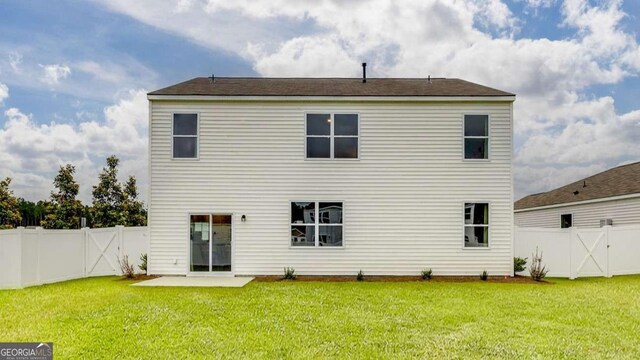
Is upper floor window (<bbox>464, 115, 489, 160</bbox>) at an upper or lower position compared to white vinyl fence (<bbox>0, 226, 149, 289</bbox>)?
upper

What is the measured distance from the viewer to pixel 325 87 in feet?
48.6

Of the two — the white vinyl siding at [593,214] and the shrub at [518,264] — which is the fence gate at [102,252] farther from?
the white vinyl siding at [593,214]

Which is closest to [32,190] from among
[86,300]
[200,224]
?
[200,224]

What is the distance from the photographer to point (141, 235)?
48.8 ft

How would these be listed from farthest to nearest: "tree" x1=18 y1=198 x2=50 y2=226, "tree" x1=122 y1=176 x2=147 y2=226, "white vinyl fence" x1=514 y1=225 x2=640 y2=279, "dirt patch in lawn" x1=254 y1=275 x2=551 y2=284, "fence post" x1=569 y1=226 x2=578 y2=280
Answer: "tree" x1=18 y1=198 x2=50 y2=226, "tree" x1=122 y1=176 x2=147 y2=226, "white vinyl fence" x1=514 y1=225 x2=640 y2=279, "fence post" x1=569 y1=226 x2=578 y2=280, "dirt patch in lawn" x1=254 y1=275 x2=551 y2=284

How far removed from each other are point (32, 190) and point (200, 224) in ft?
61.2

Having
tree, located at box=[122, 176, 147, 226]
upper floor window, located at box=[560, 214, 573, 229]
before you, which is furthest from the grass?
tree, located at box=[122, 176, 147, 226]

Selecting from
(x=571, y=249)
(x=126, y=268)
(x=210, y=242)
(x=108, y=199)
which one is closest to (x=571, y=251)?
(x=571, y=249)

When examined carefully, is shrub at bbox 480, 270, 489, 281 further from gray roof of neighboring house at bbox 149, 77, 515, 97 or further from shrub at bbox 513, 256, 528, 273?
gray roof of neighboring house at bbox 149, 77, 515, 97

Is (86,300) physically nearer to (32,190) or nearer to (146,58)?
(146,58)

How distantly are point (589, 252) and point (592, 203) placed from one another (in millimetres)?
6442

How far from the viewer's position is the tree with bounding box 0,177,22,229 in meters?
28.0

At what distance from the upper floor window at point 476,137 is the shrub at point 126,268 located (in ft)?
38.4

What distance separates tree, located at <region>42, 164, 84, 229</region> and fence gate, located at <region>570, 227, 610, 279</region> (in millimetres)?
28961
